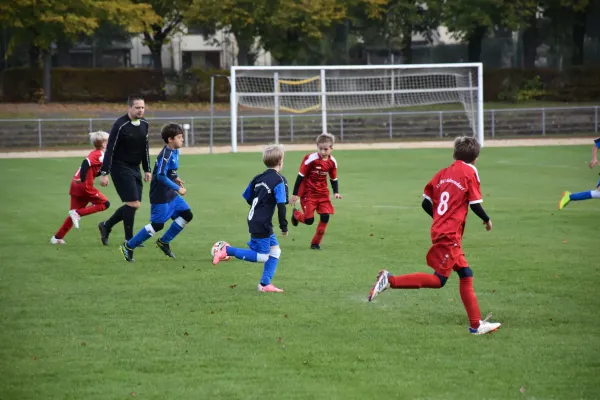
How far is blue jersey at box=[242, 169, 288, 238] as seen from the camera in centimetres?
1027

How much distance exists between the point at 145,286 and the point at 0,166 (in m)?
21.3

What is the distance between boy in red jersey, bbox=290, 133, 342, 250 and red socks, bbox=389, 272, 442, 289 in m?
4.92

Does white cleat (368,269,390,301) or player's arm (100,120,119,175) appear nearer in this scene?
white cleat (368,269,390,301)

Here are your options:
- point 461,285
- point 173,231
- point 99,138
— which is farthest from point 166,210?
point 461,285

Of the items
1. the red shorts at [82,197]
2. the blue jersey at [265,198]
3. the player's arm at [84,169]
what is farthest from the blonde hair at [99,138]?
the blue jersey at [265,198]

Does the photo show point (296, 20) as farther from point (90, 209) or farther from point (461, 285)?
point (461, 285)

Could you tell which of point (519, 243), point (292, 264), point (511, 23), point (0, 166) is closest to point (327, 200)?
point (292, 264)

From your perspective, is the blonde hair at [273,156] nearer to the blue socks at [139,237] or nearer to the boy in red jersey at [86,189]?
the blue socks at [139,237]

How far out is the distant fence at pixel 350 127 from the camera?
4134cm

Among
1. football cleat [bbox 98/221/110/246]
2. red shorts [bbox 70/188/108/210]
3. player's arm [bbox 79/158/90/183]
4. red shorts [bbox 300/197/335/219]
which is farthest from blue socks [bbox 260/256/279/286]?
red shorts [bbox 70/188/108/210]

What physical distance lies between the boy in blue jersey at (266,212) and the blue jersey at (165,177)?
77.1 inches

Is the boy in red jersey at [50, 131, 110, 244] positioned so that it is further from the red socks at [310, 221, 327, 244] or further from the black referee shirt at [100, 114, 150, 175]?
the red socks at [310, 221, 327, 244]

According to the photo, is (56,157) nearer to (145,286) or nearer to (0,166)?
(0,166)

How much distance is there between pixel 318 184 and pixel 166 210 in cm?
229
